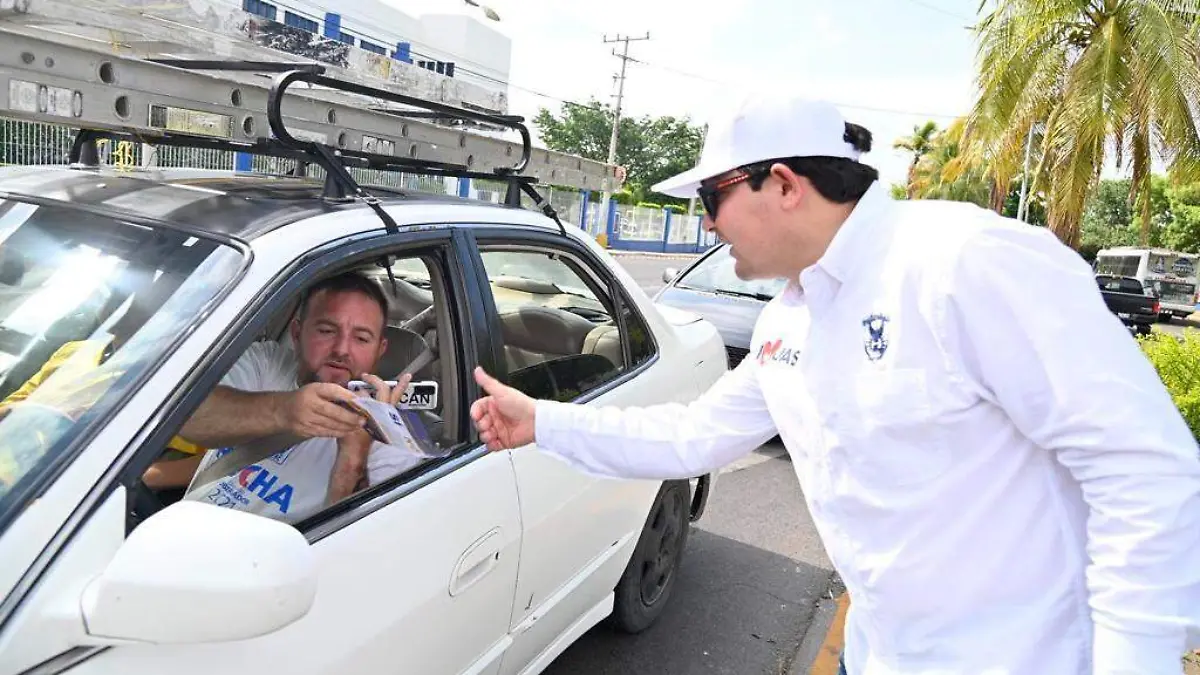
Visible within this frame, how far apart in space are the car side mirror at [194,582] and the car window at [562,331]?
4.32 ft

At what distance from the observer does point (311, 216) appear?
1949 millimetres

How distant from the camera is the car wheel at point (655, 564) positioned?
3383 millimetres

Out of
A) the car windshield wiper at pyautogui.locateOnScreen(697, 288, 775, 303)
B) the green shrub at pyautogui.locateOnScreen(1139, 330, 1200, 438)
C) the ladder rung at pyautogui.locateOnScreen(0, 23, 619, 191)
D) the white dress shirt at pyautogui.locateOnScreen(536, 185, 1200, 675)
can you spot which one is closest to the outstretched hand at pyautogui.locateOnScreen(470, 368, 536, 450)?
the white dress shirt at pyautogui.locateOnScreen(536, 185, 1200, 675)

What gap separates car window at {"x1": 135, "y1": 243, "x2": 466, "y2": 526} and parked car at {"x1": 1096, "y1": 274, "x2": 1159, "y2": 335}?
2084 centimetres

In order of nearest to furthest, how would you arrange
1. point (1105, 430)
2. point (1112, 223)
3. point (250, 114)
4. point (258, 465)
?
point (1105, 430) < point (258, 465) < point (250, 114) < point (1112, 223)

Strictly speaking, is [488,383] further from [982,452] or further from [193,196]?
[982,452]

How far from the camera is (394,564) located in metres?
1.84

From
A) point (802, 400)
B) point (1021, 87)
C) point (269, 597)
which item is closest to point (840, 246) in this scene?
point (802, 400)

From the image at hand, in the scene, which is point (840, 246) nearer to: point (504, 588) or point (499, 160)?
point (504, 588)

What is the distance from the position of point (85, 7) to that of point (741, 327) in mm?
5807

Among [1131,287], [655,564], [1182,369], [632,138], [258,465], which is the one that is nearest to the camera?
[258,465]

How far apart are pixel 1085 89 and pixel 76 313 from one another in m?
14.4

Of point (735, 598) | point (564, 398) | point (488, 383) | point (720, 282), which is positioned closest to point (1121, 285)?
point (720, 282)

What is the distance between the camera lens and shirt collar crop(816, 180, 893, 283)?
1475mm
